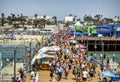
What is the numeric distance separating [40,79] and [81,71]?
323cm

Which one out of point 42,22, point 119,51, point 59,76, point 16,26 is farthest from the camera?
point 42,22

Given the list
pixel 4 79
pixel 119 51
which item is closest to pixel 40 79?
pixel 4 79

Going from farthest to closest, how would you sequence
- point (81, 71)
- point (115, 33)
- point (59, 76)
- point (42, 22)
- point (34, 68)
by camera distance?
1. point (42, 22)
2. point (115, 33)
3. point (34, 68)
4. point (81, 71)
5. point (59, 76)

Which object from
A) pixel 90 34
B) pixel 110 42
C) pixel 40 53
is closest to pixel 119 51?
pixel 110 42

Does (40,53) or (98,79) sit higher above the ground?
(40,53)

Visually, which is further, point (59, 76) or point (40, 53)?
point (40, 53)

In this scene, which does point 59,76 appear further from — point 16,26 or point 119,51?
point 16,26

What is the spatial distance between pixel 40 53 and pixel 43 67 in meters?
1.24

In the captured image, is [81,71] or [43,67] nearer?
[81,71]

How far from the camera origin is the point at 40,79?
26625 millimetres

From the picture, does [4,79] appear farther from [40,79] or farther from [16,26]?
[16,26]

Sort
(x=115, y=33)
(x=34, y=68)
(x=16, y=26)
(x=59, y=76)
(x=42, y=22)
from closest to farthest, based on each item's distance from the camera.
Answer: (x=59, y=76) < (x=34, y=68) < (x=115, y=33) < (x=16, y=26) < (x=42, y=22)

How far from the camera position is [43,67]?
29.8 meters

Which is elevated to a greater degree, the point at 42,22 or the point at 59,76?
the point at 42,22
